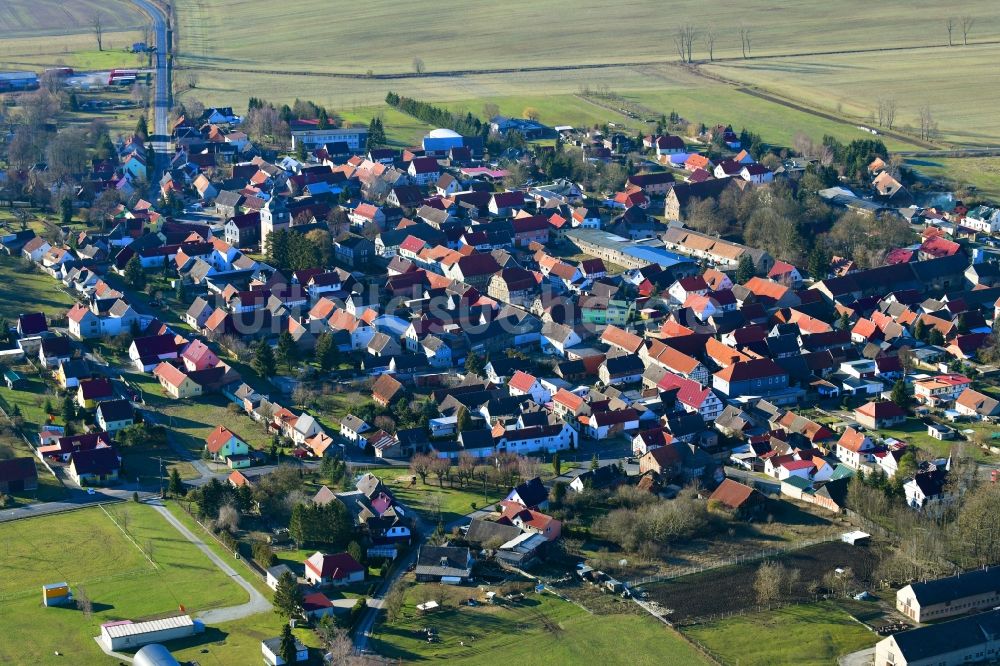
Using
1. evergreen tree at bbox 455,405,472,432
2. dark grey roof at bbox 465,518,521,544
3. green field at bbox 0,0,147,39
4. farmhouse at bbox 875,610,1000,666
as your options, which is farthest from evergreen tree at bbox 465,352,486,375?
green field at bbox 0,0,147,39

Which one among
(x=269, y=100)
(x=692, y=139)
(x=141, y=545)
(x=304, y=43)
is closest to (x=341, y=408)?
(x=141, y=545)

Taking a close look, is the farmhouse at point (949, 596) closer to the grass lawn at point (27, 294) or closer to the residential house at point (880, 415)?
the residential house at point (880, 415)

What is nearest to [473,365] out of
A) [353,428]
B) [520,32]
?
[353,428]

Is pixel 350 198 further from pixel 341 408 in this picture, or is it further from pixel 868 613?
pixel 868 613

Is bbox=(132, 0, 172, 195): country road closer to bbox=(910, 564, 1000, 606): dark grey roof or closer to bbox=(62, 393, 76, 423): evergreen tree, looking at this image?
bbox=(62, 393, 76, 423): evergreen tree

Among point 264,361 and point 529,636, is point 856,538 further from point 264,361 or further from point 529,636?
point 264,361

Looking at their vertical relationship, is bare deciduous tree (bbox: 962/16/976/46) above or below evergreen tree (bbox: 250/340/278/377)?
above
